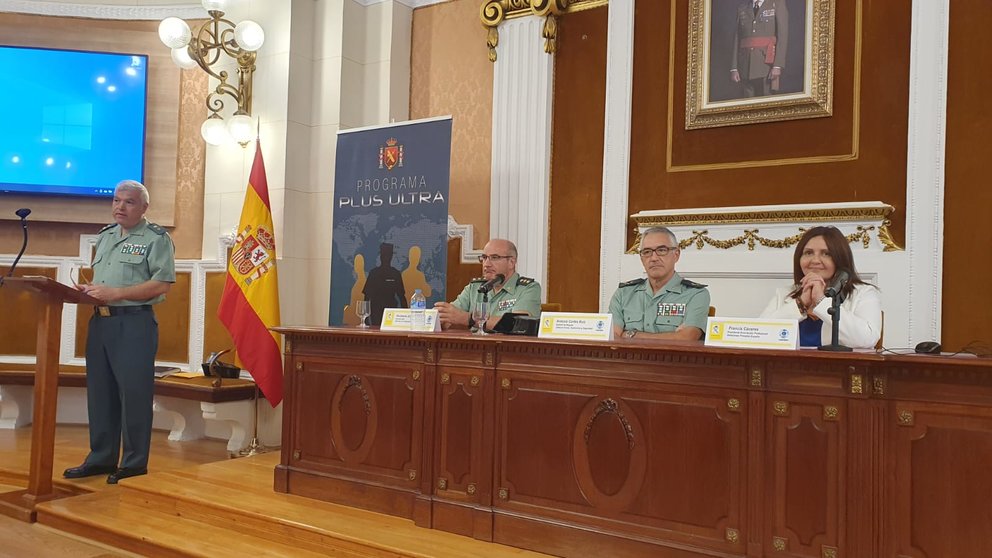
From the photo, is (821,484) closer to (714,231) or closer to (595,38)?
(714,231)

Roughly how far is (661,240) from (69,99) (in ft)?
14.1

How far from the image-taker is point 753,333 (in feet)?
7.65

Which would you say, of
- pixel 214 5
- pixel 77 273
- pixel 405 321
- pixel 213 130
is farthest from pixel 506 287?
Answer: pixel 77 273

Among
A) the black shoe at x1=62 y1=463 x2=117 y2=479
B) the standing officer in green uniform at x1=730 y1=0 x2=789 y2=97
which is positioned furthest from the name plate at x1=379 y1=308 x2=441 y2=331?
the standing officer in green uniform at x1=730 y1=0 x2=789 y2=97

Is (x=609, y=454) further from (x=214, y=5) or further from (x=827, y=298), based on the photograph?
(x=214, y=5)

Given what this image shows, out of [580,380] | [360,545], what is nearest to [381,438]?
[360,545]

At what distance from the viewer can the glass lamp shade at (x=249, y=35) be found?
15.2 feet

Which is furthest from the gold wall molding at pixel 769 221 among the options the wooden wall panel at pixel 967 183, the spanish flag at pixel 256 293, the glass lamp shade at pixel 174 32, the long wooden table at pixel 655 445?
the glass lamp shade at pixel 174 32

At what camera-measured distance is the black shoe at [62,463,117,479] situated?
3.79 m

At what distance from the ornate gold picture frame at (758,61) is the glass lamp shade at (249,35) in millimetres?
2502

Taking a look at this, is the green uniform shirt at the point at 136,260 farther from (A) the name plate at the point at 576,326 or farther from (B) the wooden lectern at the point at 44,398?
(A) the name plate at the point at 576,326

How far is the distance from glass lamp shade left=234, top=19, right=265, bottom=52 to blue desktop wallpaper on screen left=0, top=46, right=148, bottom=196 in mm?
1147

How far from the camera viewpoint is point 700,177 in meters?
4.13

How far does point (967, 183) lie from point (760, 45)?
1.18m
